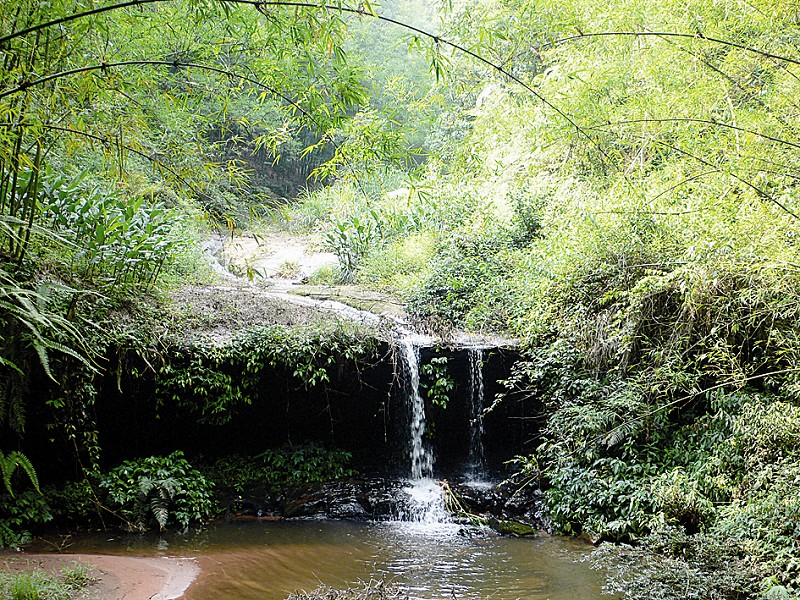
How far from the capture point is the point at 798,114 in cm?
501

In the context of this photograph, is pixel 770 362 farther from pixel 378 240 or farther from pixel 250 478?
pixel 378 240

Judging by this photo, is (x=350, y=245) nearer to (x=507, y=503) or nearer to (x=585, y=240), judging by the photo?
(x=585, y=240)

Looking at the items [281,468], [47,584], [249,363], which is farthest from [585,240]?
[47,584]

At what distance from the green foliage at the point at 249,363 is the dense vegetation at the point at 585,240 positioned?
2.1 inches

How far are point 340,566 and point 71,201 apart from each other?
4502 millimetres

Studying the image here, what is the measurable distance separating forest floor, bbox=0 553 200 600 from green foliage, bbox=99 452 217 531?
3.07 feet

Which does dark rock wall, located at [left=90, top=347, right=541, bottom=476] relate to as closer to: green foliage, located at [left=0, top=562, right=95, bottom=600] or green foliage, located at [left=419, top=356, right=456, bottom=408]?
green foliage, located at [left=419, top=356, right=456, bottom=408]

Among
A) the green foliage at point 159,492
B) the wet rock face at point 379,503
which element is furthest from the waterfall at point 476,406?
the green foliage at point 159,492

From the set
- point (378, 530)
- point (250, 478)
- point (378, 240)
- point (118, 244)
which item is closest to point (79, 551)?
point (250, 478)

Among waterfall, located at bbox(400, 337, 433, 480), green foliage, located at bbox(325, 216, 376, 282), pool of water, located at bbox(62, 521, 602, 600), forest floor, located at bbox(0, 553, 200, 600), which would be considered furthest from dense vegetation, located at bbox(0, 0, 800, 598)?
green foliage, located at bbox(325, 216, 376, 282)

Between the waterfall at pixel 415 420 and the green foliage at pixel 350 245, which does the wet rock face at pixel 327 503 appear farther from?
the green foliage at pixel 350 245

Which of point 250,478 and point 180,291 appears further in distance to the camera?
point 180,291

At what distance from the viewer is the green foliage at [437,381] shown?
7199mm

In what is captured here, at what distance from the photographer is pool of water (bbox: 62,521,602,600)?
177 inches
